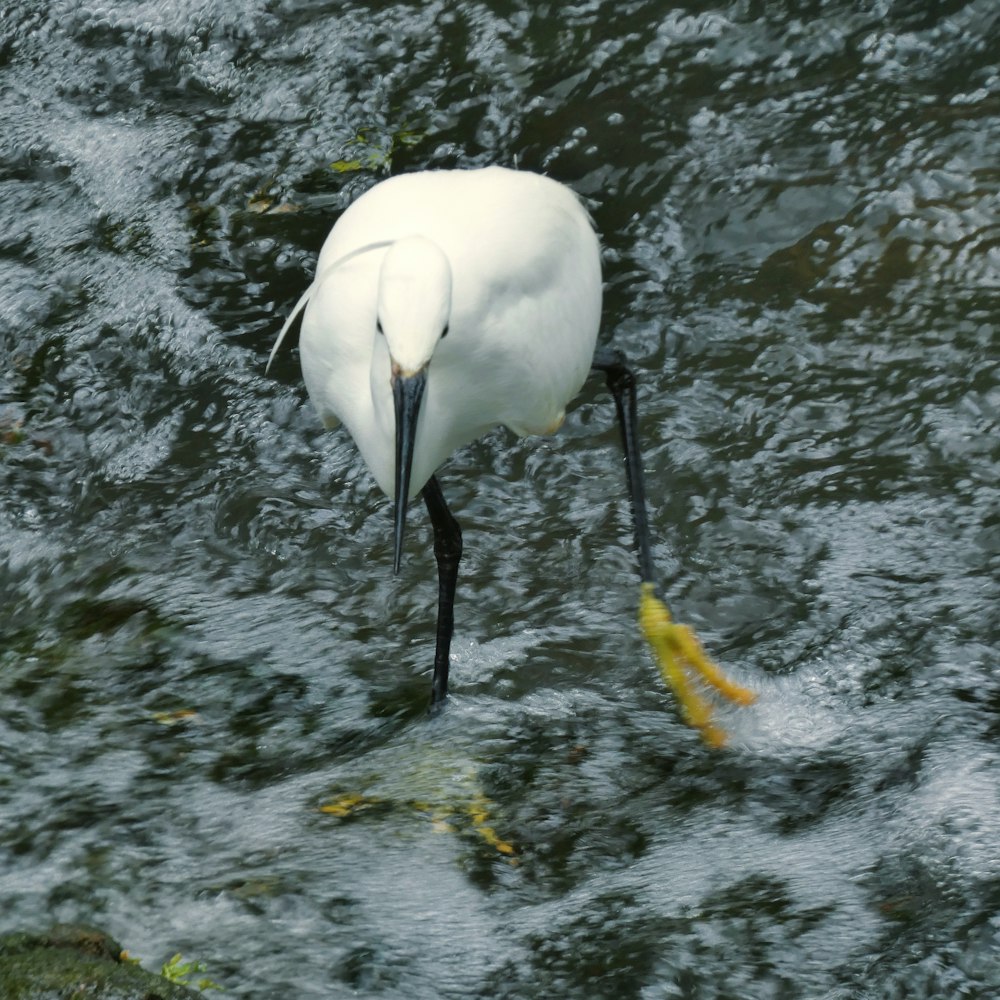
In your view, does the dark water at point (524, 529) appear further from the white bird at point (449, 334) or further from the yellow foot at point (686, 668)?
the white bird at point (449, 334)

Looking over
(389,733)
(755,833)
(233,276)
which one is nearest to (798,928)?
(755,833)

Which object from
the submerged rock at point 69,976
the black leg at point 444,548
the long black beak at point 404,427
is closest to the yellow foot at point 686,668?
the black leg at point 444,548

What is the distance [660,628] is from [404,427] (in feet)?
3.15

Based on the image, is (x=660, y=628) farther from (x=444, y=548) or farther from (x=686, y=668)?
(x=444, y=548)

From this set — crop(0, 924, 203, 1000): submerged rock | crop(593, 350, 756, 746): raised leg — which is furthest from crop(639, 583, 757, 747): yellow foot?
crop(0, 924, 203, 1000): submerged rock

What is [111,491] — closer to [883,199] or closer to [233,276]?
[233,276]

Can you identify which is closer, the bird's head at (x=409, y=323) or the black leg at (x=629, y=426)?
the bird's head at (x=409, y=323)

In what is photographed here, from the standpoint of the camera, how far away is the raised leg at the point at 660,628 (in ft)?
10.3

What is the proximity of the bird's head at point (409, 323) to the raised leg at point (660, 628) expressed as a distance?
2.78 feet

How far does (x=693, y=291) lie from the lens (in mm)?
4559

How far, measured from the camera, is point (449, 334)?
286cm

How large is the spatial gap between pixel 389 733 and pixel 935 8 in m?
3.49

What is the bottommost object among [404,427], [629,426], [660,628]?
[660,628]

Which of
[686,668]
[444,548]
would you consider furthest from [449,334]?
[686,668]
